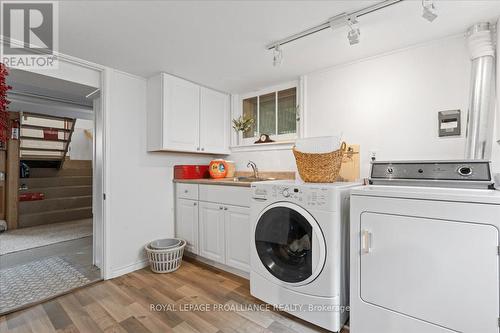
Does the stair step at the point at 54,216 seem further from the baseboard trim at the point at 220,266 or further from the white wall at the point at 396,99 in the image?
the white wall at the point at 396,99

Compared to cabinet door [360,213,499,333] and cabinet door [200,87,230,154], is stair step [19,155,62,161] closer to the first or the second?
cabinet door [200,87,230,154]

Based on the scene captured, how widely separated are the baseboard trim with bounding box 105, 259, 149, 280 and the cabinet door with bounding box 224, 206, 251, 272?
3.18 feet

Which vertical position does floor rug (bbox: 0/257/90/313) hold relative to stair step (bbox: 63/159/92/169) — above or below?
below

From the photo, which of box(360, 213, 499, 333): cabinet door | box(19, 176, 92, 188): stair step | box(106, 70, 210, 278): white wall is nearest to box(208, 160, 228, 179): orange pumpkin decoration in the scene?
box(106, 70, 210, 278): white wall

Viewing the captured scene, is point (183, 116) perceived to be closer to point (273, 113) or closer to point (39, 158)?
point (273, 113)

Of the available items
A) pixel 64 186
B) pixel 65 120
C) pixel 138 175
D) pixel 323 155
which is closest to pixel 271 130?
pixel 323 155

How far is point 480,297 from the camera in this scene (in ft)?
3.53

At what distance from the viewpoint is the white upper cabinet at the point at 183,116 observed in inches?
94.5

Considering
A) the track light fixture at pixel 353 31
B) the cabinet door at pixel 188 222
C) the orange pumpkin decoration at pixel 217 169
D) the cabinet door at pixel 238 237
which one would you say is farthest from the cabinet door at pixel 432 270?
the orange pumpkin decoration at pixel 217 169

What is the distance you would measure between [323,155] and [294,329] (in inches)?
48.4

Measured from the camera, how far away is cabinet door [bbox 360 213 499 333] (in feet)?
3.51

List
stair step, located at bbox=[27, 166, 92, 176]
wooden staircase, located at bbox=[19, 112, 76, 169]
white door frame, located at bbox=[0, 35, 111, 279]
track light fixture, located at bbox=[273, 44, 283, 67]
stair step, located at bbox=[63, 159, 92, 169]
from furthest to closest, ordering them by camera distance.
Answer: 1. stair step, located at bbox=[63, 159, 92, 169]
2. stair step, located at bbox=[27, 166, 92, 176]
3. wooden staircase, located at bbox=[19, 112, 76, 169]
4. white door frame, located at bbox=[0, 35, 111, 279]
5. track light fixture, located at bbox=[273, 44, 283, 67]

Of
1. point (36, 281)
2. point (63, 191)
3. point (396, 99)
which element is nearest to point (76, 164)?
point (63, 191)

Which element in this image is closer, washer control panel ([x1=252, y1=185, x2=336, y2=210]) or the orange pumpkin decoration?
washer control panel ([x1=252, y1=185, x2=336, y2=210])
